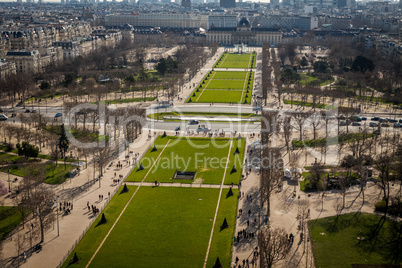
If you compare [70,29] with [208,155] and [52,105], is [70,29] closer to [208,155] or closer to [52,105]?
[52,105]

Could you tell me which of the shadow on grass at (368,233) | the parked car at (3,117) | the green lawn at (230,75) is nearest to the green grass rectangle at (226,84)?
the green lawn at (230,75)

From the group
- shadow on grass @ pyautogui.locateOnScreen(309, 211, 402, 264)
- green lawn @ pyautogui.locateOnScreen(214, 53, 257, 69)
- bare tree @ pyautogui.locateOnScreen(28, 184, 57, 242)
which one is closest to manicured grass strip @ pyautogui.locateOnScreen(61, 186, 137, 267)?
bare tree @ pyautogui.locateOnScreen(28, 184, 57, 242)

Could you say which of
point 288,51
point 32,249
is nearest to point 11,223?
point 32,249

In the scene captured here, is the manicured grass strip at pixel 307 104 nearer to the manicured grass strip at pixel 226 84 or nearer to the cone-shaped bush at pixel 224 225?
the manicured grass strip at pixel 226 84

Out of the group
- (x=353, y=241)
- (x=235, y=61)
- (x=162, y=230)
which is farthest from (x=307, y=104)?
(x=235, y=61)

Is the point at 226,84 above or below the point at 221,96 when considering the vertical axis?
above

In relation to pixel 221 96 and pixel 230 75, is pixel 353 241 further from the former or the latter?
pixel 230 75

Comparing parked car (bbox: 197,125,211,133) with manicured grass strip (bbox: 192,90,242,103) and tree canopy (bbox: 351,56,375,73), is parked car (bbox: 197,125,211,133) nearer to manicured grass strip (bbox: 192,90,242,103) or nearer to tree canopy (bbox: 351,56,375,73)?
manicured grass strip (bbox: 192,90,242,103)
